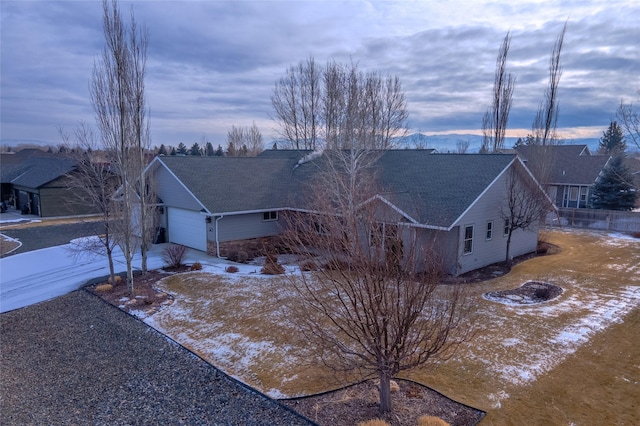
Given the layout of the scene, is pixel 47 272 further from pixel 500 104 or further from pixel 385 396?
pixel 500 104

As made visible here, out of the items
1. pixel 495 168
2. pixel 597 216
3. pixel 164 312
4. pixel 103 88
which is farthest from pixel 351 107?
pixel 597 216

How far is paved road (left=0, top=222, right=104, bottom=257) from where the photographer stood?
2073cm

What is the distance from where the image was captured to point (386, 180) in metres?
19.0

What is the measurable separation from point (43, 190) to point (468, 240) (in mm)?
31000

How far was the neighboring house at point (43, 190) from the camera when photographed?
29.9m

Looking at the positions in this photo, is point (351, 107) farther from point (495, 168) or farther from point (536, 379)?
point (536, 379)

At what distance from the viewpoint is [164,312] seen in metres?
11.7

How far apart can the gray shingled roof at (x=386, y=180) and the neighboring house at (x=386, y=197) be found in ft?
0.14

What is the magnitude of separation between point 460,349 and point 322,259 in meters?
4.77

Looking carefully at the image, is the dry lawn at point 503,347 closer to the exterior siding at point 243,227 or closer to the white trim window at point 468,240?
the white trim window at point 468,240

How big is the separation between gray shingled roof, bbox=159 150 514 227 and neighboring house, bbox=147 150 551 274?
0.14 feet

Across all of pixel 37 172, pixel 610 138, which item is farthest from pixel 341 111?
pixel 610 138

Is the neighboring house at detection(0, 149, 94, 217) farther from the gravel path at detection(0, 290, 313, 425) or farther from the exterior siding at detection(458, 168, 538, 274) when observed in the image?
the exterior siding at detection(458, 168, 538, 274)

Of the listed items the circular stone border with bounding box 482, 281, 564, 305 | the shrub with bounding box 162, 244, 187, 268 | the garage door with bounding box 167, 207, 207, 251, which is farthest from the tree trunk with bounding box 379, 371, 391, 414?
the garage door with bounding box 167, 207, 207, 251
